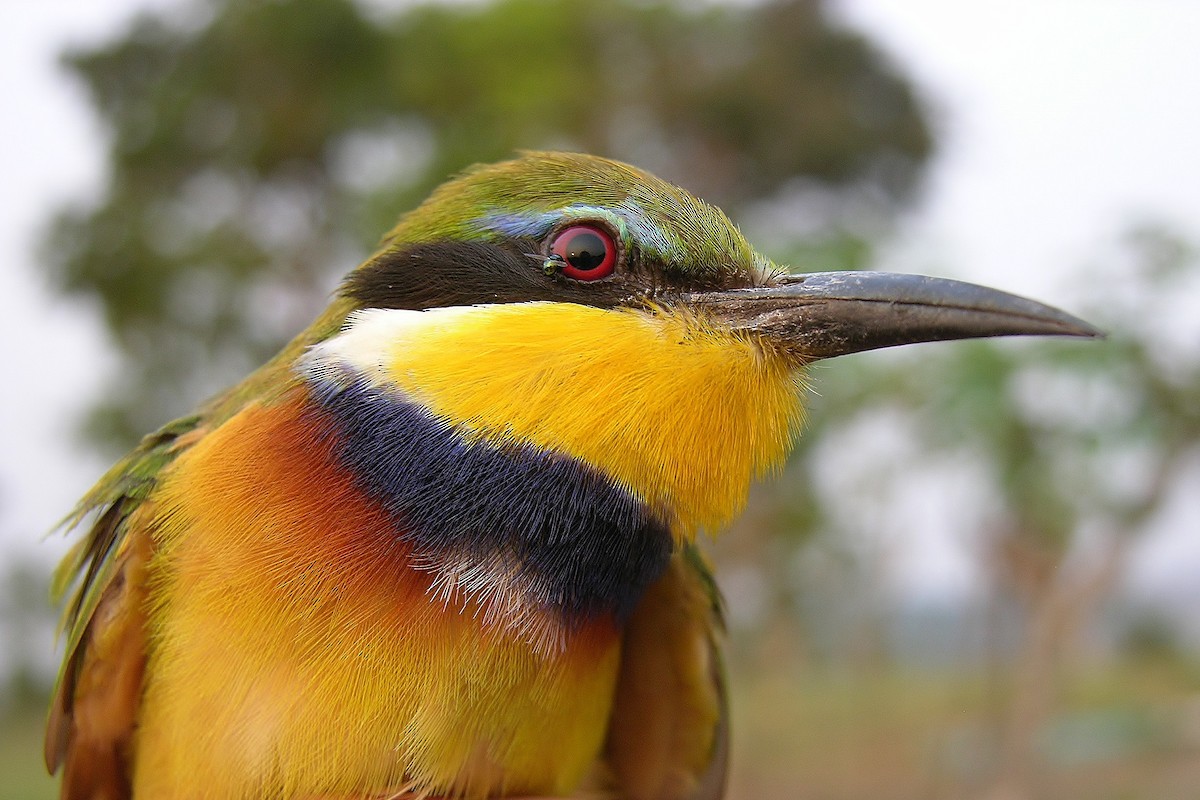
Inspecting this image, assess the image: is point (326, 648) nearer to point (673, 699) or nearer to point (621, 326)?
point (621, 326)

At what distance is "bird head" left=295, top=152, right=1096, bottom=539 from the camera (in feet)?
4.19

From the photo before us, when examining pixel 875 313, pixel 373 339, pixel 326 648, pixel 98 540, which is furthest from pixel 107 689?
pixel 875 313

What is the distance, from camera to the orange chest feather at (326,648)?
1302 millimetres

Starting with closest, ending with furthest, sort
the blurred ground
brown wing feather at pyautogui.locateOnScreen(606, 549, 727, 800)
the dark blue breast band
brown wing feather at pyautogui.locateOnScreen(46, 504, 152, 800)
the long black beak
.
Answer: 1. the dark blue breast band
2. the long black beak
3. brown wing feather at pyautogui.locateOnScreen(46, 504, 152, 800)
4. brown wing feather at pyautogui.locateOnScreen(606, 549, 727, 800)
5. the blurred ground

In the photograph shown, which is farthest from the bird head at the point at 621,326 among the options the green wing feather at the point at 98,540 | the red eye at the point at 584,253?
the green wing feather at the point at 98,540

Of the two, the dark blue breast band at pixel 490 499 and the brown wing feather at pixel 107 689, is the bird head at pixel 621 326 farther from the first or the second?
the brown wing feather at pixel 107 689

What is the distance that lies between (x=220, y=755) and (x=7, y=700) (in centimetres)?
1095

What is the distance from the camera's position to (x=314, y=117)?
8.55m

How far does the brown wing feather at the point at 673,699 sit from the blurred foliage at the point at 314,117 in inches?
258

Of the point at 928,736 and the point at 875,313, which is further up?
the point at 875,313

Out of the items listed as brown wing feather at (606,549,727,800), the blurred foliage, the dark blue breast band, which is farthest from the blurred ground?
the dark blue breast band

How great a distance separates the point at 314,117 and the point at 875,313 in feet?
27.2

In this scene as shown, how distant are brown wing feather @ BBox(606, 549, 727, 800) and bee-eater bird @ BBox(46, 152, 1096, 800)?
0.30 meters

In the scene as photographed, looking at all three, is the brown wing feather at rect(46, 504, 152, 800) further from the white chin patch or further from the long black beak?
the long black beak
